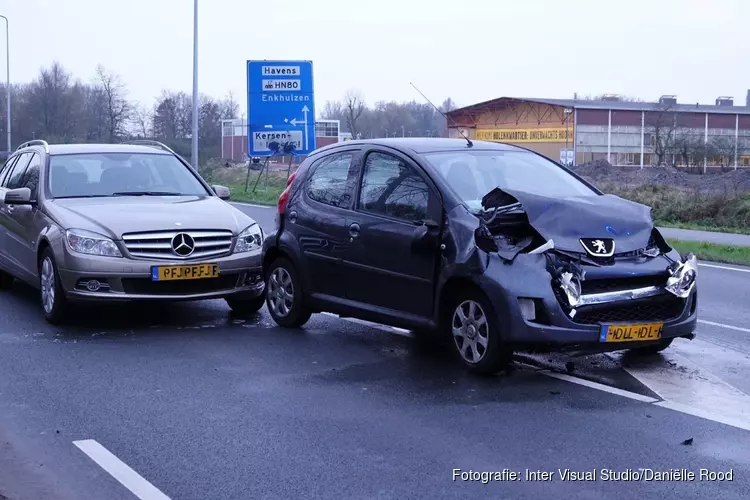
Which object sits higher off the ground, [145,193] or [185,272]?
[145,193]

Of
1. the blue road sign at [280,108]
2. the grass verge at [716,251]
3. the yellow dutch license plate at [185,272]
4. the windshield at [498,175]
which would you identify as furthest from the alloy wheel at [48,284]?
the blue road sign at [280,108]

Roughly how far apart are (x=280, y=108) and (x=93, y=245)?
19.4 metres

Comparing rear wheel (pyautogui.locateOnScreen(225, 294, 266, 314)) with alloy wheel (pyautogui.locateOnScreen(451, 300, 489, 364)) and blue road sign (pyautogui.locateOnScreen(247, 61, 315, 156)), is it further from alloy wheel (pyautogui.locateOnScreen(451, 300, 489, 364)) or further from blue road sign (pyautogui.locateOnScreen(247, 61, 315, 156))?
blue road sign (pyautogui.locateOnScreen(247, 61, 315, 156))

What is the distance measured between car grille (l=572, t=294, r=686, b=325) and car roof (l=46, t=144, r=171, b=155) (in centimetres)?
608

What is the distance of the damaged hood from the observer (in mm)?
7027

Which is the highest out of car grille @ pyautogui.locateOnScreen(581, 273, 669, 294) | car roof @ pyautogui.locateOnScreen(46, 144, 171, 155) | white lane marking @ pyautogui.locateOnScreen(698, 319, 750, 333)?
car roof @ pyautogui.locateOnScreen(46, 144, 171, 155)

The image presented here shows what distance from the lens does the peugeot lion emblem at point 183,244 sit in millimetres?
9133

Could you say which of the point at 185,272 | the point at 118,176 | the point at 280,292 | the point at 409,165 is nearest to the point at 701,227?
the point at 280,292

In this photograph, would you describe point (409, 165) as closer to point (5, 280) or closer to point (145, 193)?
point (145, 193)

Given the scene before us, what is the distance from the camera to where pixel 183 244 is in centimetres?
916

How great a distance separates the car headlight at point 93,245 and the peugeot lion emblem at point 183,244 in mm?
507

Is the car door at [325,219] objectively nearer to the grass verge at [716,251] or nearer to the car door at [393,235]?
the car door at [393,235]

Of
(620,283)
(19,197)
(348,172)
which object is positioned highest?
(348,172)

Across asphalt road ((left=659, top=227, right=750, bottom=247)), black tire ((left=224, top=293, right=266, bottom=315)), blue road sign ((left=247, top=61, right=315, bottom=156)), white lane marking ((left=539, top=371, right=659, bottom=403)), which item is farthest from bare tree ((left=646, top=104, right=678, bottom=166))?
white lane marking ((left=539, top=371, right=659, bottom=403))
